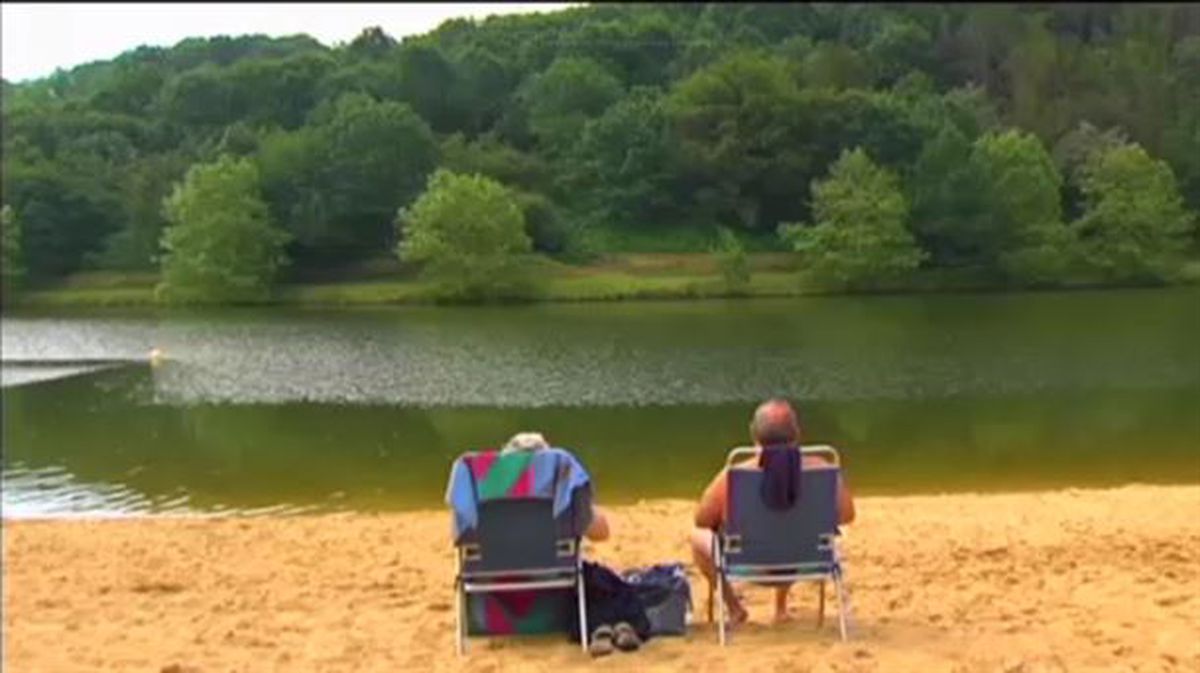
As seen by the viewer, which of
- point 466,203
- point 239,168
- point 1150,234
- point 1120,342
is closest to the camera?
point 1120,342

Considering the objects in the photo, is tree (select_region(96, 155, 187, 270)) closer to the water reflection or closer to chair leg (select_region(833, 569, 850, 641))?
the water reflection

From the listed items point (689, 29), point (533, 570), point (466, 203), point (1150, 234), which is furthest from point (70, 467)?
point (466, 203)

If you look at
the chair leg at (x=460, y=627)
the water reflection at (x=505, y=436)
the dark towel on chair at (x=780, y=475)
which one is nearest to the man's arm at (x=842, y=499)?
the dark towel on chair at (x=780, y=475)

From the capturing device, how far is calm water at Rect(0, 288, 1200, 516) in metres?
17.8

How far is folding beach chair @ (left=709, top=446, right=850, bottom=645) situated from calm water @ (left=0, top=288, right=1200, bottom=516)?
9586 millimetres

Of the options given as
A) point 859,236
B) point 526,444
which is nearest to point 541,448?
point 526,444

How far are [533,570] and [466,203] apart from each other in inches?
2265

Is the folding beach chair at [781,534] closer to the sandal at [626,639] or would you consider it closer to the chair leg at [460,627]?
the sandal at [626,639]

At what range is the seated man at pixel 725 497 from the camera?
6520mm

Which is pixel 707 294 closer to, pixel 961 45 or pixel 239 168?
pixel 239 168

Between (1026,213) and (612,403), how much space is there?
105ft

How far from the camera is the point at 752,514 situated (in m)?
6.61

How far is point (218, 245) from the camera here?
6431 centimetres

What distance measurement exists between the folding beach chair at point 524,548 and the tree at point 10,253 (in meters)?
66.1
